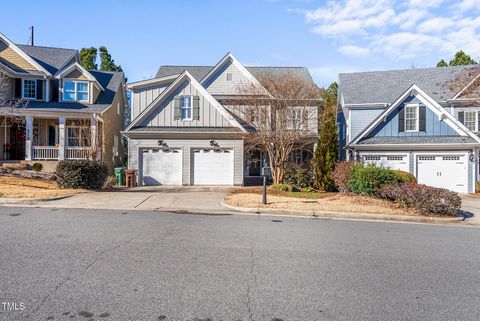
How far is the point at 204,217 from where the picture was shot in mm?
9719

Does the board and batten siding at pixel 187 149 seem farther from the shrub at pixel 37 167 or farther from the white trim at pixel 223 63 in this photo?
the white trim at pixel 223 63

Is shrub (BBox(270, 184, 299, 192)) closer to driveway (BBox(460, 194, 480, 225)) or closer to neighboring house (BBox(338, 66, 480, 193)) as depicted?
neighboring house (BBox(338, 66, 480, 193))

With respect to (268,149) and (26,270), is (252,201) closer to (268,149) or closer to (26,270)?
(268,149)

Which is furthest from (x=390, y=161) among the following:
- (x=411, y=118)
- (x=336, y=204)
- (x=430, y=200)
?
(x=336, y=204)

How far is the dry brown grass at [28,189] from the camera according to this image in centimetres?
1238

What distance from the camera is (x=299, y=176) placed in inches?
719

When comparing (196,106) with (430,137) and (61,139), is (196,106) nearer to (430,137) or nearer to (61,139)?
(61,139)

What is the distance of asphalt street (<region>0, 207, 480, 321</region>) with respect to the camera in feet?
12.7

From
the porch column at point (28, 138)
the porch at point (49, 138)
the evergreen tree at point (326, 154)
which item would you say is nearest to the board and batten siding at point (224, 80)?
the evergreen tree at point (326, 154)

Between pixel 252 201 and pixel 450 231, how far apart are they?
641 cm

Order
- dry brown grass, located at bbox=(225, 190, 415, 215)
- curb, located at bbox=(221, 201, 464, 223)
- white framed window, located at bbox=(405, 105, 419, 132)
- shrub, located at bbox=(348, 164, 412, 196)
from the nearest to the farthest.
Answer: curb, located at bbox=(221, 201, 464, 223)
dry brown grass, located at bbox=(225, 190, 415, 215)
shrub, located at bbox=(348, 164, 412, 196)
white framed window, located at bbox=(405, 105, 419, 132)

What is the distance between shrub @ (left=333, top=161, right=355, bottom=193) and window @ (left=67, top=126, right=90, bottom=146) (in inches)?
647

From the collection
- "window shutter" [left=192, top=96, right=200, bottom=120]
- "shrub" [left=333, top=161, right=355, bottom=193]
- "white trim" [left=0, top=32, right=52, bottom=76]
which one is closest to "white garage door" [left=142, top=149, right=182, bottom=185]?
"window shutter" [left=192, top=96, right=200, bottom=120]

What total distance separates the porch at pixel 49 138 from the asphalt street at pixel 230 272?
563 inches
